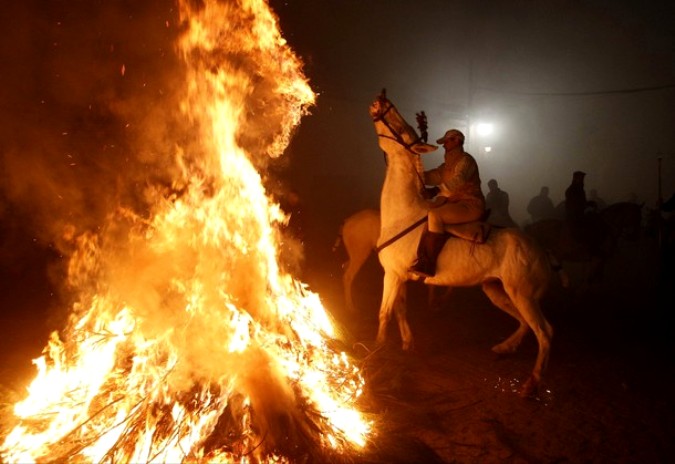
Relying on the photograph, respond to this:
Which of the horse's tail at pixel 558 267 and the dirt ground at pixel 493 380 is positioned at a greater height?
the horse's tail at pixel 558 267

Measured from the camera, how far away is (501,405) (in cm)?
503

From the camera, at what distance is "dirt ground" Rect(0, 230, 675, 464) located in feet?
13.7

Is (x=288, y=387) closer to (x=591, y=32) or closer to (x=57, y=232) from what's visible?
(x=57, y=232)

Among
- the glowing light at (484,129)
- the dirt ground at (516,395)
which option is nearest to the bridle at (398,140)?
the dirt ground at (516,395)

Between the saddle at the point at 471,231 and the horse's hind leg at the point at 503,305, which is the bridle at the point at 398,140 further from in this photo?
the horse's hind leg at the point at 503,305

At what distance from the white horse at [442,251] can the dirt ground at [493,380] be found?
22.0 inches

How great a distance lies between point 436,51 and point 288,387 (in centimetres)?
2505

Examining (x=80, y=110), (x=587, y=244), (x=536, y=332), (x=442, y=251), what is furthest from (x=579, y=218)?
(x=80, y=110)

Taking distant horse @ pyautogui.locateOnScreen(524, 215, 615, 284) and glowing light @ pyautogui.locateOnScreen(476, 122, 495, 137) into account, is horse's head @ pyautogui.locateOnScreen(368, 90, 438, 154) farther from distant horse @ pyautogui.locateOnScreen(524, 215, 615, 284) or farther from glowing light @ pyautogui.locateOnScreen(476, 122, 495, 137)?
glowing light @ pyautogui.locateOnScreen(476, 122, 495, 137)

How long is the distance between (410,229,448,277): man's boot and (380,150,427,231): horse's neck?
36cm

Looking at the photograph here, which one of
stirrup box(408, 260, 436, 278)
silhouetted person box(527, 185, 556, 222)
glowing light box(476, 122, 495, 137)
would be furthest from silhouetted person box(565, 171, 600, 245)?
glowing light box(476, 122, 495, 137)

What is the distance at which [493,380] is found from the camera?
18.7 ft

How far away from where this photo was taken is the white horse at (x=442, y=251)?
18.4 feet

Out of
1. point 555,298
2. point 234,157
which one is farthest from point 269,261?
point 555,298
